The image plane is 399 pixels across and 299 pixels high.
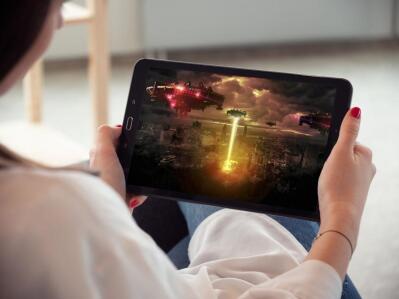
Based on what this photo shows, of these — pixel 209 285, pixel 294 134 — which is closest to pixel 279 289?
pixel 209 285

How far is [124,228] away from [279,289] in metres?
0.23

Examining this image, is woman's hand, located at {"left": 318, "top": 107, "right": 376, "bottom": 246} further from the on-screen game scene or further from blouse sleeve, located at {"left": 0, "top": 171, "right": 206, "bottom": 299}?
blouse sleeve, located at {"left": 0, "top": 171, "right": 206, "bottom": 299}

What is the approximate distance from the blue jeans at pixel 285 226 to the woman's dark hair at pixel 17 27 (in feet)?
1.84

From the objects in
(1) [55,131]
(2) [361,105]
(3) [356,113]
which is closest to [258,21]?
(2) [361,105]

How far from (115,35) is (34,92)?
1.04m

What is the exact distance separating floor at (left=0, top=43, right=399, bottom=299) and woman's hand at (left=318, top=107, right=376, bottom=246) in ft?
3.73

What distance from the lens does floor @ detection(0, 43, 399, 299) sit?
2.23m

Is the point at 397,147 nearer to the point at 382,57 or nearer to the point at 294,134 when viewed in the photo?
the point at 382,57

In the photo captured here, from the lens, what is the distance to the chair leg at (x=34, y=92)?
2.67 meters

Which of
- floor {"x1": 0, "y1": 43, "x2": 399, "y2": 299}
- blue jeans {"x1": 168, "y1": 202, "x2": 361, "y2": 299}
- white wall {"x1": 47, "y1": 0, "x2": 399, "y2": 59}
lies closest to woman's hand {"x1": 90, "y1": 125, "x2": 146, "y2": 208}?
blue jeans {"x1": 168, "y1": 202, "x2": 361, "y2": 299}

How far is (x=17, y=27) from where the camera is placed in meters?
0.66

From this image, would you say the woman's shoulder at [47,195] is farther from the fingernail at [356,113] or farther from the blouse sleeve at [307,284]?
the fingernail at [356,113]

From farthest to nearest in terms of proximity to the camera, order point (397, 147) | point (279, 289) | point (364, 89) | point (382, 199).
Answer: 1. point (364, 89)
2. point (397, 147)
3. point (382, 199)
4. point (279, 289)

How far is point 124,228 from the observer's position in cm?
69
